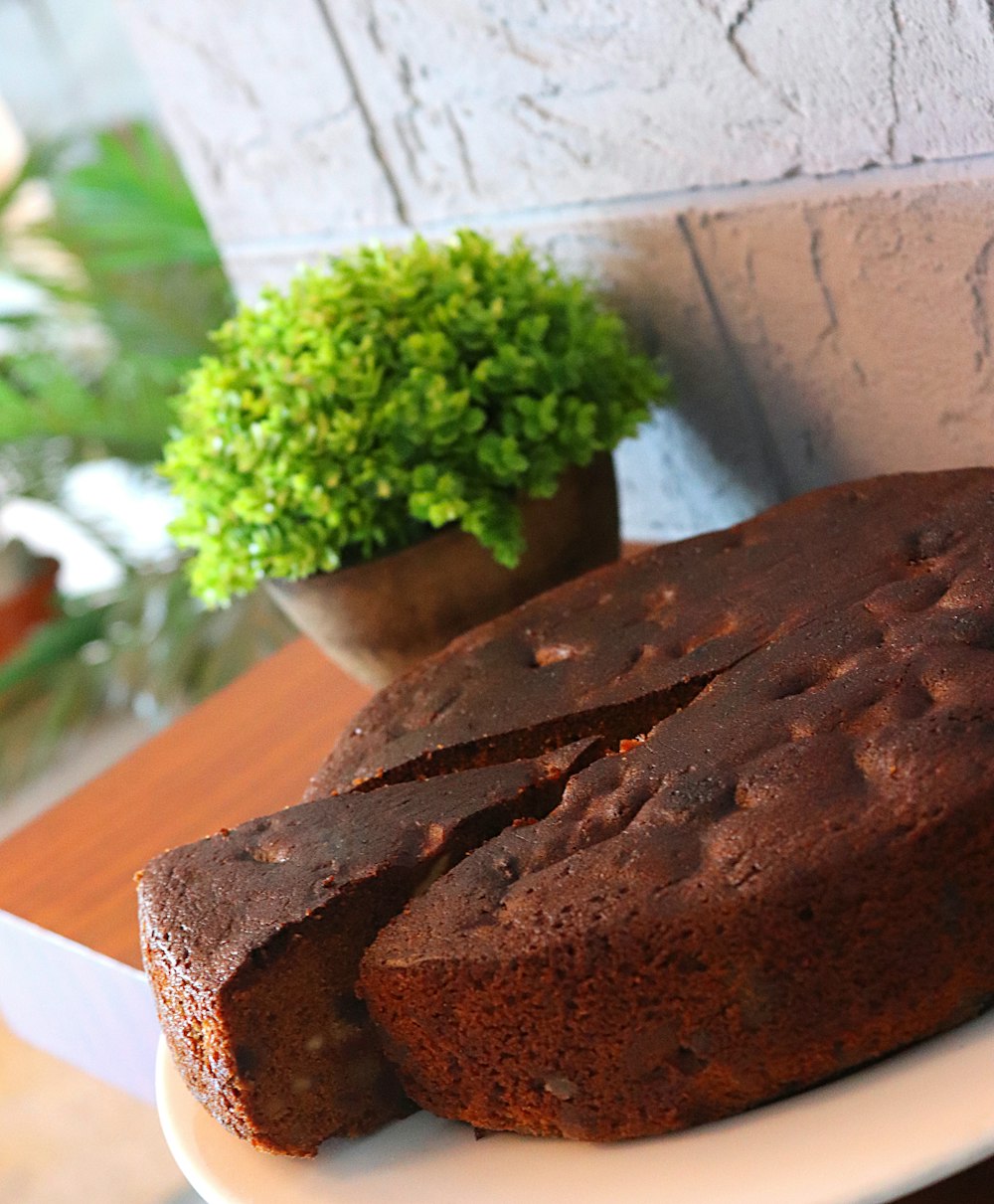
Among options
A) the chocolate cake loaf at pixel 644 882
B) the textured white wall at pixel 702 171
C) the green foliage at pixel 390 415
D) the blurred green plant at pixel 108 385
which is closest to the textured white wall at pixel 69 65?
the blurred green plant at pixel 108 385

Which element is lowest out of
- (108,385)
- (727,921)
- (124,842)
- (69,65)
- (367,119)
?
(108,385)

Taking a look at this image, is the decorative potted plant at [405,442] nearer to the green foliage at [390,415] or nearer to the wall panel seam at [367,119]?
the green foliage at [390,415]

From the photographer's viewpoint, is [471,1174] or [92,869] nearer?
[471,1174]

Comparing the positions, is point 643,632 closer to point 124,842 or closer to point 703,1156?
point 703,1156

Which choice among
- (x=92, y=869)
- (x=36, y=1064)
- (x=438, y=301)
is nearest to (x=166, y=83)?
(x=438, y=301)

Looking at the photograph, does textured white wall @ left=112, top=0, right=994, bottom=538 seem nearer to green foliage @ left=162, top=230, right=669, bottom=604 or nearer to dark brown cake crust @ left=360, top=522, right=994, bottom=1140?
green foliage @ left=162, top=230, right=669, bottom=604

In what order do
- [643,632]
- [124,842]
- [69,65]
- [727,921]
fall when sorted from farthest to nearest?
[69,65] < [124,842] < [643,632] < [727,921]

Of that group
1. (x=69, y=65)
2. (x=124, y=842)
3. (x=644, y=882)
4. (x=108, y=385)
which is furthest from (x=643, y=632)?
(x=69, y=65)

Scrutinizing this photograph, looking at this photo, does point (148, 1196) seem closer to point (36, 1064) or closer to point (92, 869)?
point (36, 1064)
